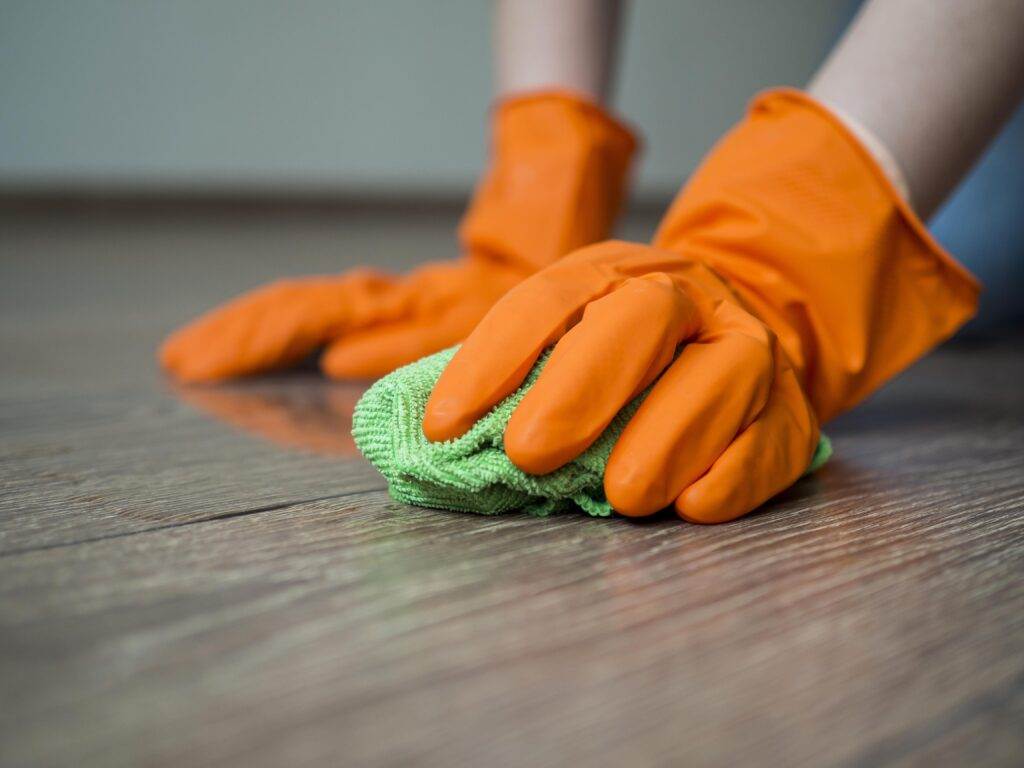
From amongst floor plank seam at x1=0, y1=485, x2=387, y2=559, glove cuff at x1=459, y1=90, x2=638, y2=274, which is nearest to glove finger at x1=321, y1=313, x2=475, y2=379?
glove cuff at x1=459, y1=90, x2=638, y2=274

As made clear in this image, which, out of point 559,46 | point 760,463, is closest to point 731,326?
point 760,463

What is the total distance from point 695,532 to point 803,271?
0.23m

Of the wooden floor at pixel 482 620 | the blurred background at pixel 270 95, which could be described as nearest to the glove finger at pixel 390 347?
the wooden floor at pixel 482 620

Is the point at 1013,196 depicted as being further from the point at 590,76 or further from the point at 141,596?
the point at 141,596

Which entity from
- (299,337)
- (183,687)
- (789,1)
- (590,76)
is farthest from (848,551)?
(789,1)

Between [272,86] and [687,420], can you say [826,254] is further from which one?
[272,86]

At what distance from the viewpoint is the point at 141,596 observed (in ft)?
1.28

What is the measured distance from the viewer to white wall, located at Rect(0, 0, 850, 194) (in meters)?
1.62

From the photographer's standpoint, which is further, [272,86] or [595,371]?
[272,86]

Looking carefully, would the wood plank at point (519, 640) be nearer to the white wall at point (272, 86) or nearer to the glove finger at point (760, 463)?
the glove finger at point (760, 463)

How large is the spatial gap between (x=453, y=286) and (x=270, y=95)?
0.92 m

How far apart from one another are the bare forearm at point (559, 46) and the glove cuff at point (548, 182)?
0.12ft

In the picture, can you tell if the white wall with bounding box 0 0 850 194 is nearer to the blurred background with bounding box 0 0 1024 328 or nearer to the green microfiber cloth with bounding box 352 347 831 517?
the blurred background with bounding box 0 0 1024 328

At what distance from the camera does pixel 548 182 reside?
41.9 inches
